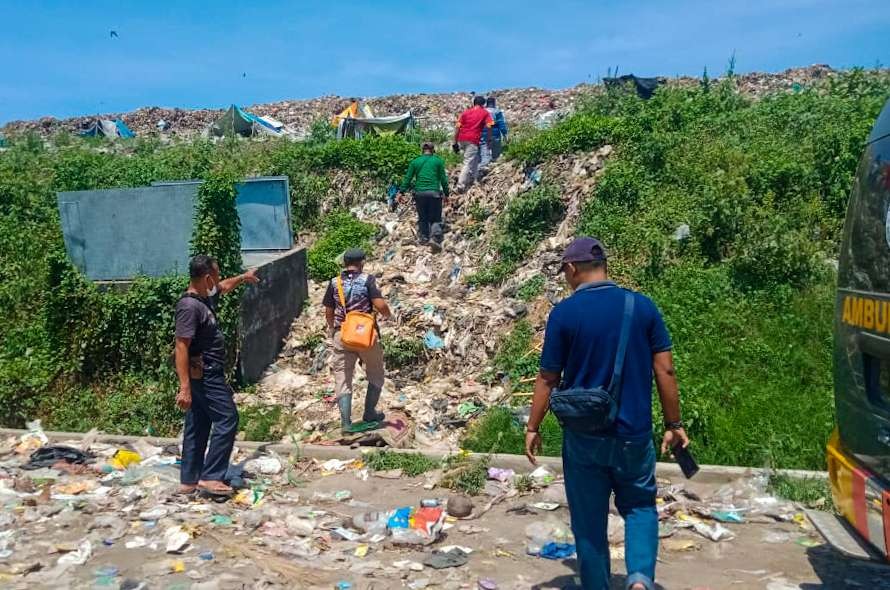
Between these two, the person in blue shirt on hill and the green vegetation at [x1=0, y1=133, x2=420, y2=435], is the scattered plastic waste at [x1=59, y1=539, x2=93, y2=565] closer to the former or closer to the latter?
the green vegetation at [x1=0, y1=133, x2=420, y2=435]

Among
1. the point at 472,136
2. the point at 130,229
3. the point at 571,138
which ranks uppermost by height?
the point at 472,136

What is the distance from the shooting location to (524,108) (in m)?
24.9

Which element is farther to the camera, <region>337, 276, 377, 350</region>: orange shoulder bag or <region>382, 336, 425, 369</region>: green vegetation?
<region>382, 336, 425, 369</region>: green vegetation

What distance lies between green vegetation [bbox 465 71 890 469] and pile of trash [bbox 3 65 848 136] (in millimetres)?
9784

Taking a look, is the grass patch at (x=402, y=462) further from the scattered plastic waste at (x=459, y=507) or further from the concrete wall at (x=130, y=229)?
the concrete wall at (x=130, y=229)

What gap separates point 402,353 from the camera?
9.52 metres

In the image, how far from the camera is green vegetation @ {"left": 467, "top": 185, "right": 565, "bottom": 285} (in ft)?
36.7

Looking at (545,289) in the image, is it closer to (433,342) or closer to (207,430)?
(433,342)

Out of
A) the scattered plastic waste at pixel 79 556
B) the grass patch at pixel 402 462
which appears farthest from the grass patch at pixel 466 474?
the scattered plastic waste at pixel 79 556

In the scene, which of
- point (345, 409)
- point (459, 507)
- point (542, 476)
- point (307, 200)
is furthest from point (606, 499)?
point (307, 200)

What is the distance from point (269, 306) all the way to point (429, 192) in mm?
3627

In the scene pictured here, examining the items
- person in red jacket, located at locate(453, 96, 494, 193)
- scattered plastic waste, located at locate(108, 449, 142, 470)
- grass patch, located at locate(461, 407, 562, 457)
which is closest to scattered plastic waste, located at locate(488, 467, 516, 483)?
grass patch, located at locate(461, 407, 562, 457)

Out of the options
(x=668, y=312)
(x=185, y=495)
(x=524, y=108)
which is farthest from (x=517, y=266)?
(x=524, y=108)

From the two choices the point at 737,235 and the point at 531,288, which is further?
the point at 531,288
